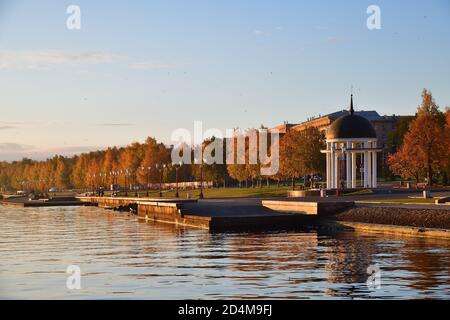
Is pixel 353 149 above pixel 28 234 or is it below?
above

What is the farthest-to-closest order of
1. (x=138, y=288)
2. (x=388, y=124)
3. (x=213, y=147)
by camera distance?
(x=388, y=124) < (x=213, y=147) < (x=138, y=288)

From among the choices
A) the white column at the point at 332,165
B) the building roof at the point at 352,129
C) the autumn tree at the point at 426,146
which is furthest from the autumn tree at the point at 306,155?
the building roof at the point at 352,129

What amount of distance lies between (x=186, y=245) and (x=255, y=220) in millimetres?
12907

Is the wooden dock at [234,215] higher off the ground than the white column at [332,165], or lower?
lower

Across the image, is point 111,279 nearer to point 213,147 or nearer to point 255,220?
point 255,220

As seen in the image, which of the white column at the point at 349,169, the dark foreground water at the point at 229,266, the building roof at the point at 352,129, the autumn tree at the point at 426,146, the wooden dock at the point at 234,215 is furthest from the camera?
the autumn tree at the point at 426,146

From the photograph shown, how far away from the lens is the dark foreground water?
27438 millimetres

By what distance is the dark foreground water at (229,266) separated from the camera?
2744 centimetres

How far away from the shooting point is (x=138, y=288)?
28.5 m

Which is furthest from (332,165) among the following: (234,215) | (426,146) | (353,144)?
(234,215)

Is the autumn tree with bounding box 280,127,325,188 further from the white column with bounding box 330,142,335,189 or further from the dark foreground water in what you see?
the dark foreground water

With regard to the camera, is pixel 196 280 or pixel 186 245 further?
pixel 186 245

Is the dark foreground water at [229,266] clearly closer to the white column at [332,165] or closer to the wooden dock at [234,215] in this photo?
the wooden dock at [234,215]

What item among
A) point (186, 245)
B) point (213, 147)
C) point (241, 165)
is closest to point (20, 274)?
point (186, 245)
